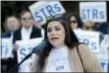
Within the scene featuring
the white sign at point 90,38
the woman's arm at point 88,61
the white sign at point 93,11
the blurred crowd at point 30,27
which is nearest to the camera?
the woman's arm at point 88,61

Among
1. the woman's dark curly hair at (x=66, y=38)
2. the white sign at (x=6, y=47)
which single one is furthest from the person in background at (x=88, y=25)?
the woman's dark curly hair at (x=66, y=38)

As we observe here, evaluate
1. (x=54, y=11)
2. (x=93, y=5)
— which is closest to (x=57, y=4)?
(x=54, y=11)

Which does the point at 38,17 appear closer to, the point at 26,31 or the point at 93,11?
the point at 26,31

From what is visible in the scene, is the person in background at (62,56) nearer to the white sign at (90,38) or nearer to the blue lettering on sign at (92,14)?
the white sign at (90,38)

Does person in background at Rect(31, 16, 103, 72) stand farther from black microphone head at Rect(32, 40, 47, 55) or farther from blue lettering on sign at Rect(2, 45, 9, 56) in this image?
blue lettering on sign at Rect(2, 45, 9, 56)

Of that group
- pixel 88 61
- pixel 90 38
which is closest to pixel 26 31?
pixel 90 38

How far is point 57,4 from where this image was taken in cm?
597

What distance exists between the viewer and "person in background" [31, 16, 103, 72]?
3656 millimetres

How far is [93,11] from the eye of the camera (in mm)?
6211

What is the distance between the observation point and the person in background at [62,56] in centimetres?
366

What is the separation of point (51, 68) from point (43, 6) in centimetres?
237

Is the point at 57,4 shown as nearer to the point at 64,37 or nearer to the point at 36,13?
the point at 36,13

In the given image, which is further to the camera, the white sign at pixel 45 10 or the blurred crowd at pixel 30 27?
the white sign at pixel 45 10

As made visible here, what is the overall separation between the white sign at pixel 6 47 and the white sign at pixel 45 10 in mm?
480
